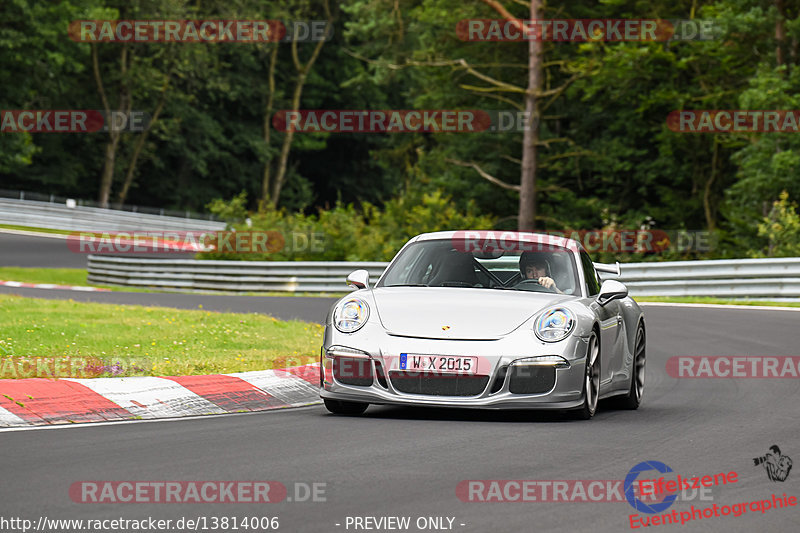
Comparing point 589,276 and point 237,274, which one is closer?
point 589,276

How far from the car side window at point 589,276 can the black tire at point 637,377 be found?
2.00 ft

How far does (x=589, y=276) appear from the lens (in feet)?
33.6

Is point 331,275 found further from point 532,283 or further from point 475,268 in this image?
point 532,283

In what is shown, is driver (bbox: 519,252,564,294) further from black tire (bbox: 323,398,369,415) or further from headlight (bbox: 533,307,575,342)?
black tire (bbox: 323,398,369,415)

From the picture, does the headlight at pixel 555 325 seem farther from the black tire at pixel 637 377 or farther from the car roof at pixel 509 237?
the black tire at pixel 637 377

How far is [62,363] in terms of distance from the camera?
1081cm

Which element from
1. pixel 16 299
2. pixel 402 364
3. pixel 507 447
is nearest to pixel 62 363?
pixel 402 364

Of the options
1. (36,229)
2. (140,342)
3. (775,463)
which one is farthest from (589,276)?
(36,229)

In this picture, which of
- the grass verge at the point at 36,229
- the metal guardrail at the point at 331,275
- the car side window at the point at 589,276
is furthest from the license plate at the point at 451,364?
the grass verge at the point at 36,229

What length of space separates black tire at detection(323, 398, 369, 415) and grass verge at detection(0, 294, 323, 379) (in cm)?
185

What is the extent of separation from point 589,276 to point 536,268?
48 cm

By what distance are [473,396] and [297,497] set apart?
9.13ft

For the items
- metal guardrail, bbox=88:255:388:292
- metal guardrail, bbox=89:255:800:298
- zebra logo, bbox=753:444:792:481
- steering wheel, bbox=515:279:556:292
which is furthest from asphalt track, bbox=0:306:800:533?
metal guardrail, bbox=88:255:388:292

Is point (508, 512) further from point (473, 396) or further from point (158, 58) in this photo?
point (158, 58)
